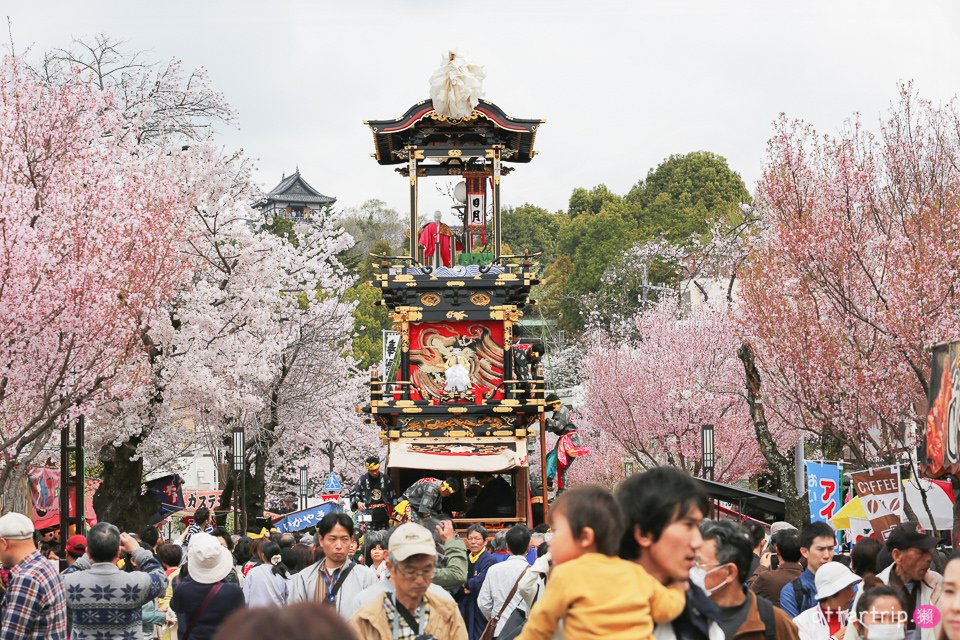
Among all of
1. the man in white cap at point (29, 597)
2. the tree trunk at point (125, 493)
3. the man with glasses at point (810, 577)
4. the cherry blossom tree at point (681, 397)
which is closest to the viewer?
the man in white cap at point (29, 597)

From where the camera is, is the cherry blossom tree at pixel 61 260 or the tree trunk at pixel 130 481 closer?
the cherry blossom tree at pixel 61 260

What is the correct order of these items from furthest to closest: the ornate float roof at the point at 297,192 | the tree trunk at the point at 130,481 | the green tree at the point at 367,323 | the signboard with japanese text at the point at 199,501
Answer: the ornate float roof at the point at 297,192 → the green tree at the point at 367,323 → the signboard with japanese text at the point at 199,501 → the tree trunk at the point at 130,481

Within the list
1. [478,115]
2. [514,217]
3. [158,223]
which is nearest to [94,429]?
[158,223]

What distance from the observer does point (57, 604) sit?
882cm

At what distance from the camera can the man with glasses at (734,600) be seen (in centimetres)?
619

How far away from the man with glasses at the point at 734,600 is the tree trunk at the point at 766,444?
21429mm

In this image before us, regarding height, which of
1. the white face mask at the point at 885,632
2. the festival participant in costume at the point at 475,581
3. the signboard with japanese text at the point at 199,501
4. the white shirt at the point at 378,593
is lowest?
the signboard with japanese text at the point at 199,501

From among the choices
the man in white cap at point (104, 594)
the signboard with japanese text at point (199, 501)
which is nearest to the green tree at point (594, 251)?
the signboard with japanese text at point (199, 501)

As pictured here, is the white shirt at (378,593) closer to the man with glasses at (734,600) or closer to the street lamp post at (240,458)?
the man with glasses at (734,600)

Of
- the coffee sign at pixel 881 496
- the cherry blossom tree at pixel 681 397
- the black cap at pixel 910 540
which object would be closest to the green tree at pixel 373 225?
the cherry blossom tree at pixel 681 397

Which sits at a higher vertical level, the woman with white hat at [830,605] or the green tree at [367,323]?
the green tree at [367,323]

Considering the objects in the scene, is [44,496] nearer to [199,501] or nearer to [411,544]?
[199,501]

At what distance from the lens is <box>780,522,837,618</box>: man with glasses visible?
9.21 metres

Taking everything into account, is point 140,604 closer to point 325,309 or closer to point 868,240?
point 868,240
